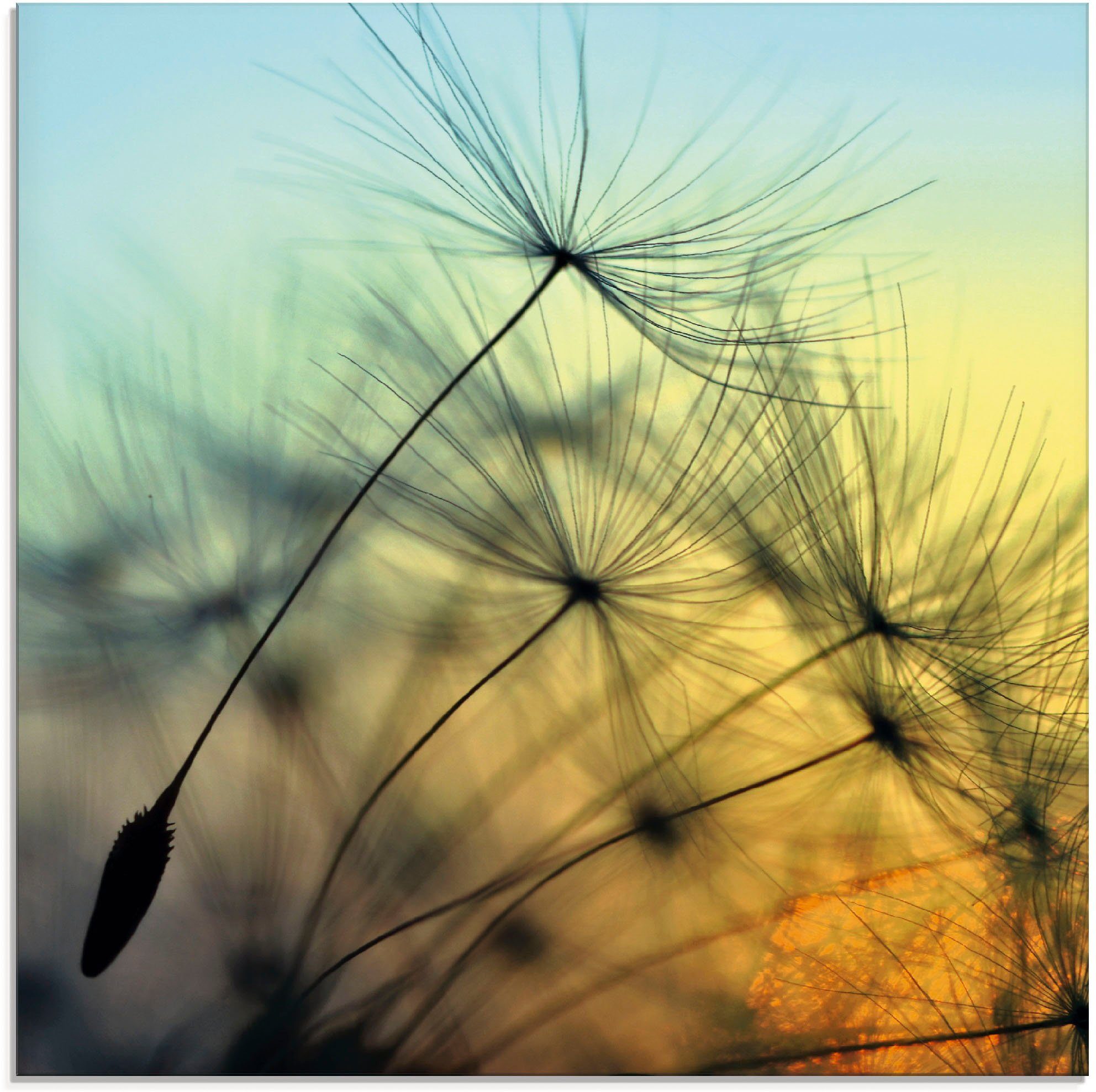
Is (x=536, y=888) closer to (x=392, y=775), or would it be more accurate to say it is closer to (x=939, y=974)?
(x=392, y=775)

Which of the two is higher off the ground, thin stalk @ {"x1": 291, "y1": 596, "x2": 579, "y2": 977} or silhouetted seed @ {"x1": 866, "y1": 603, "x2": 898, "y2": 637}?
silhouetted seed @ {"x1": 866, "y1": 603, "x2": 898, "y2": 637}

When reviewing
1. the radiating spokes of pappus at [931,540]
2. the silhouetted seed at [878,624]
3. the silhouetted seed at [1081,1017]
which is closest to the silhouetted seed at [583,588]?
the radiating spokes of pappus at [931,540]

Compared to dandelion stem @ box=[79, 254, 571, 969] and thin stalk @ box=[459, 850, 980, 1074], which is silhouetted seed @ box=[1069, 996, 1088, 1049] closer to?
thin stalk @ box=[459, 850, 980, 1074]

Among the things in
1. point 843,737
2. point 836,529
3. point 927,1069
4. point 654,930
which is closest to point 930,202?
point 836,529

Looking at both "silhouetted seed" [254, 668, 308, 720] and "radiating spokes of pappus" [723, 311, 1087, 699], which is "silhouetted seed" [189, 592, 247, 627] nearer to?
"silhouetted seed" [254, 668, 308, 720]

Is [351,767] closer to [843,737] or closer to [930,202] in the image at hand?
[843,737]

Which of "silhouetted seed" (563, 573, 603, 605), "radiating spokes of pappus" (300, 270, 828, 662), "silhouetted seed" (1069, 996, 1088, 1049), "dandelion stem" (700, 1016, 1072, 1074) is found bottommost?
"dandelion stem" (700, 1016, 1072, 1074)

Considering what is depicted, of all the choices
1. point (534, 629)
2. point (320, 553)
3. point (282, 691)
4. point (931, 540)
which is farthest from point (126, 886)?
point (931, 540)

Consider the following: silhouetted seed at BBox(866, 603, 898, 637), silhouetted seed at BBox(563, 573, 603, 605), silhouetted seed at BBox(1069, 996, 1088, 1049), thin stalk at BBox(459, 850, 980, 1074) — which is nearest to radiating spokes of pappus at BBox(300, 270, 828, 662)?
silhouetted seed at BBox(563, 573, 603, 605)
